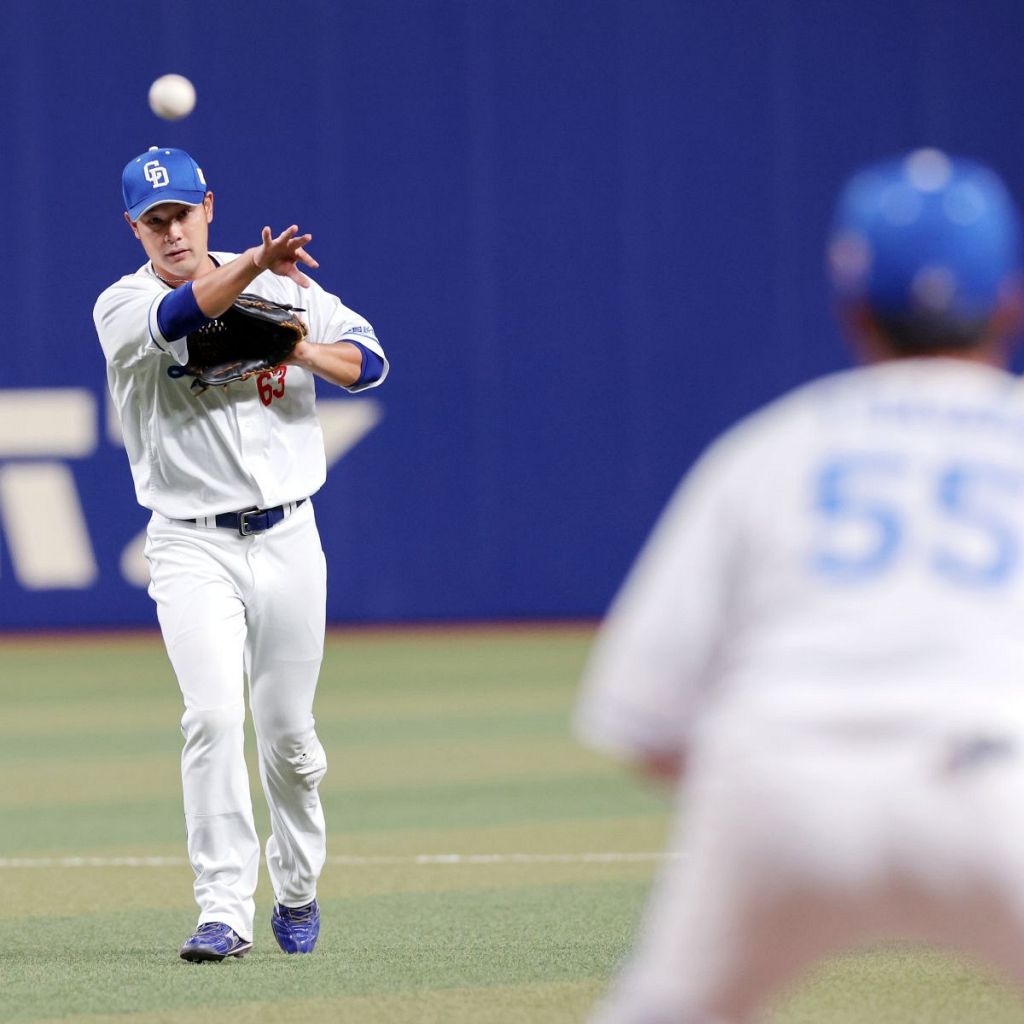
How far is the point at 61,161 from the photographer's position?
52.2 feet

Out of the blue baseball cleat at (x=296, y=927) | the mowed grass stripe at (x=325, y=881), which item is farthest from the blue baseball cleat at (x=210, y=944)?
the mowed grass stripe at (x=325, y=881)

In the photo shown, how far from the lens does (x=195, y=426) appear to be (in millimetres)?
5801

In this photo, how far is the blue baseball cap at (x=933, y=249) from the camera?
2525 millimetres

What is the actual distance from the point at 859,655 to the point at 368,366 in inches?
146

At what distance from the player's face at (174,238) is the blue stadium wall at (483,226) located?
32.4 ft

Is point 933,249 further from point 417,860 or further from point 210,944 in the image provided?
point 417,860

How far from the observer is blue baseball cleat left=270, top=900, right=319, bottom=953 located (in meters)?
5.69

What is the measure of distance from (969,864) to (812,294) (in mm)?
14385

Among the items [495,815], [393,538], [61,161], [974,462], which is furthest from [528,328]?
[974,462]

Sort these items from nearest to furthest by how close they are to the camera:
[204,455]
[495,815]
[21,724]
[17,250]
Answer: [204,455]
[495,815]
[21,724]
[17,250]

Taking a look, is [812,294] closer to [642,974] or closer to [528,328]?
[528,328]

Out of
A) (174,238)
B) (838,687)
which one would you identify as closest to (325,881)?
(174,238)

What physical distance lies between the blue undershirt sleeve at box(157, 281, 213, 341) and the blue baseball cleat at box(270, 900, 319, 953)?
1.64 m

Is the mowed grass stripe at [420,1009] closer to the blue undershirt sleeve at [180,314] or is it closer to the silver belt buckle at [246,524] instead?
the silver belt buckle at [246,524]
